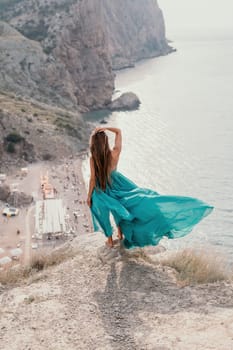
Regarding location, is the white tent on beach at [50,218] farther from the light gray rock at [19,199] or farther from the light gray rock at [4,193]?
the light gray rock at [4,193]

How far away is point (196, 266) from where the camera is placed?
7559 millimetres

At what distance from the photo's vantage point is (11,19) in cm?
8956

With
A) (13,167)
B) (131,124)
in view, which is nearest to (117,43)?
(131,124)

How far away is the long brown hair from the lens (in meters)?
7.35

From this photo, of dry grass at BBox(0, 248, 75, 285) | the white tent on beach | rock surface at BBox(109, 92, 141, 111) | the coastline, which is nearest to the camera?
dry grass at BBox(0, 248, 75, 285)

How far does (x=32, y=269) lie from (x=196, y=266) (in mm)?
2806

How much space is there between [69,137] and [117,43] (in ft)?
301

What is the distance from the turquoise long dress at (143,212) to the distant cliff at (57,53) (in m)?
65.5

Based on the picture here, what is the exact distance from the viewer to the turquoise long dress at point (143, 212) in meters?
7.06

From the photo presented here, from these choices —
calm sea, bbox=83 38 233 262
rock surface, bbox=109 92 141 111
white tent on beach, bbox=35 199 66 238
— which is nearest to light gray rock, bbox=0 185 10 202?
white tent on beach, bbox=35 199 66 238

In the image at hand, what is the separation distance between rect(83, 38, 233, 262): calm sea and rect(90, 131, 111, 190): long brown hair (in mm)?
10658

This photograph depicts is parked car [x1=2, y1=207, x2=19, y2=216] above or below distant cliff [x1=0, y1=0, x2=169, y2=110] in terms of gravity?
below

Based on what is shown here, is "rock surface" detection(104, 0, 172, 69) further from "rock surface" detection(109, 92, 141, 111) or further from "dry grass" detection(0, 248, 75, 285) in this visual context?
"dry grass" detection(0, 248, 75, 285)

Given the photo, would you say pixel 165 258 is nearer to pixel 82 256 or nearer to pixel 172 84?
pixel 82 256
